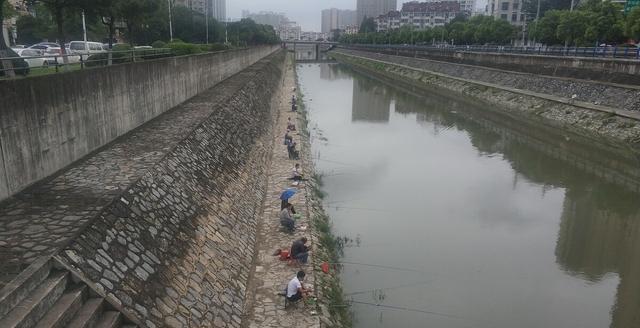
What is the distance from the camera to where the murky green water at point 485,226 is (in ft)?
31.5

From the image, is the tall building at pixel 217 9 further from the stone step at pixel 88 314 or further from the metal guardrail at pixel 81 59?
the stone step at pixel 88 314

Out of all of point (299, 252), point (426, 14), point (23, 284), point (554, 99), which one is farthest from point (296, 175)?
point (426, 14)

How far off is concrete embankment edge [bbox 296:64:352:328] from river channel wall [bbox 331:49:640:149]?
16.4 metres

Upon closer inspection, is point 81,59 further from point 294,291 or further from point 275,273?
point 294,291

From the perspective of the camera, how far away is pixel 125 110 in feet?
45.0

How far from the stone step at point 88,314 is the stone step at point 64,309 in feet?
0.19

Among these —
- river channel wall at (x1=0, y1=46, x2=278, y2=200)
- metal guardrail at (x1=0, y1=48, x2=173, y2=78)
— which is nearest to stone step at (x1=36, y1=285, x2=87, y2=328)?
river channel wall at (x1=0, y1=46, x2=278, y2=200)

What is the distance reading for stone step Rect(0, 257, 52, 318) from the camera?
490cm

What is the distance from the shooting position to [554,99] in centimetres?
2995

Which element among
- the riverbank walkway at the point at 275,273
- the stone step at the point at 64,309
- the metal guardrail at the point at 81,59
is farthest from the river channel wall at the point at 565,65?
the stone step at the point at 64,309

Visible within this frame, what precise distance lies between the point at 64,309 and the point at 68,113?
6.26m

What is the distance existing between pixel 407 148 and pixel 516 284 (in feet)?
44.3

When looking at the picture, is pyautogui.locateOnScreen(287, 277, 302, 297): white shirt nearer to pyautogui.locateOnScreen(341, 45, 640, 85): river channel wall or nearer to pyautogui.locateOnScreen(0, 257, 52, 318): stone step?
pyautogui.locateOnScreen(0, 257, 52, 318): stone step

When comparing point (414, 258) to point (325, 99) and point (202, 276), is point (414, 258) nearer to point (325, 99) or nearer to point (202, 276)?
point (202, 276)
